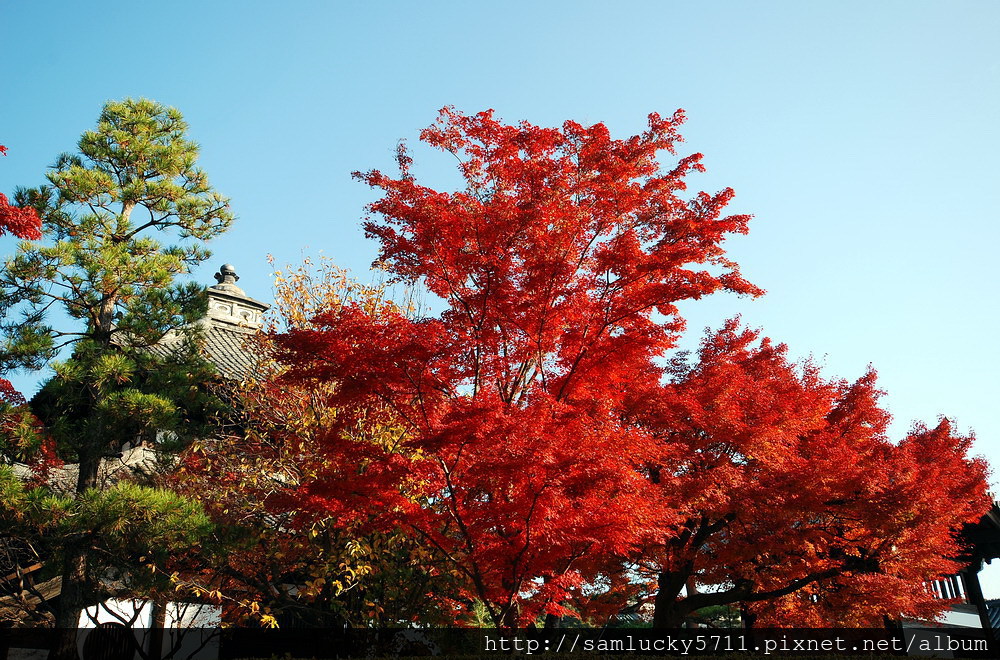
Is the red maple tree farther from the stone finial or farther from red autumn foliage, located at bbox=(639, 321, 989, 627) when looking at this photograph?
the stone finial

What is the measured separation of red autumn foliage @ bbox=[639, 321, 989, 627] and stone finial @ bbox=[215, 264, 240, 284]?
21.7 meters

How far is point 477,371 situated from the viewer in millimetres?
10648

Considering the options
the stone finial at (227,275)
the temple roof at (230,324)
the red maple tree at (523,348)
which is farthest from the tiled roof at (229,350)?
the red maple tree at (523,348)

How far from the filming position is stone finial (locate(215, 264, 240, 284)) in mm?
29734

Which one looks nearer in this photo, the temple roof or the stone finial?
the temple roof

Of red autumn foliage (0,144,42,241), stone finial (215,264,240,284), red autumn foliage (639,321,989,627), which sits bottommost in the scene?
red autumn foliage (639,321,989,627)

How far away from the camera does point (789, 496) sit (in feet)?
42.6

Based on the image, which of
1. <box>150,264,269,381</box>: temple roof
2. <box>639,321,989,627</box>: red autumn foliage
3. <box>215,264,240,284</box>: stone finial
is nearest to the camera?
<box>639,321,989,627</box>: red autumn foliage

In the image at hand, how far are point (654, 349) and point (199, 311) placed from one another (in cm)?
809

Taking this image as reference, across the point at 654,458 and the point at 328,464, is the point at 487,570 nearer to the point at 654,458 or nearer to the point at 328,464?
the point at 654,458

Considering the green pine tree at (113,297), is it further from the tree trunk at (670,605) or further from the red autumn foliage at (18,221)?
the tree trunk at (670,605)

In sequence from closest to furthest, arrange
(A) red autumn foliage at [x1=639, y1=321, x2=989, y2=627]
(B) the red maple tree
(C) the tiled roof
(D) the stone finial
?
(B) the red maple tree < (A) red autumn foliage at [x1=639, y1=321, x2=989, y2=627] < (C) the tiled roof < (D) the stone finial

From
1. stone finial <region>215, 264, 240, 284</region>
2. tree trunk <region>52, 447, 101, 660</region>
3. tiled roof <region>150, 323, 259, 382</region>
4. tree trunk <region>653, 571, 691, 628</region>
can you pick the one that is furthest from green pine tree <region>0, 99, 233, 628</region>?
stone finial <region>215, 264, 240, 284</region>

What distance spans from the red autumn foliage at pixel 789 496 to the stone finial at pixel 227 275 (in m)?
21.7
